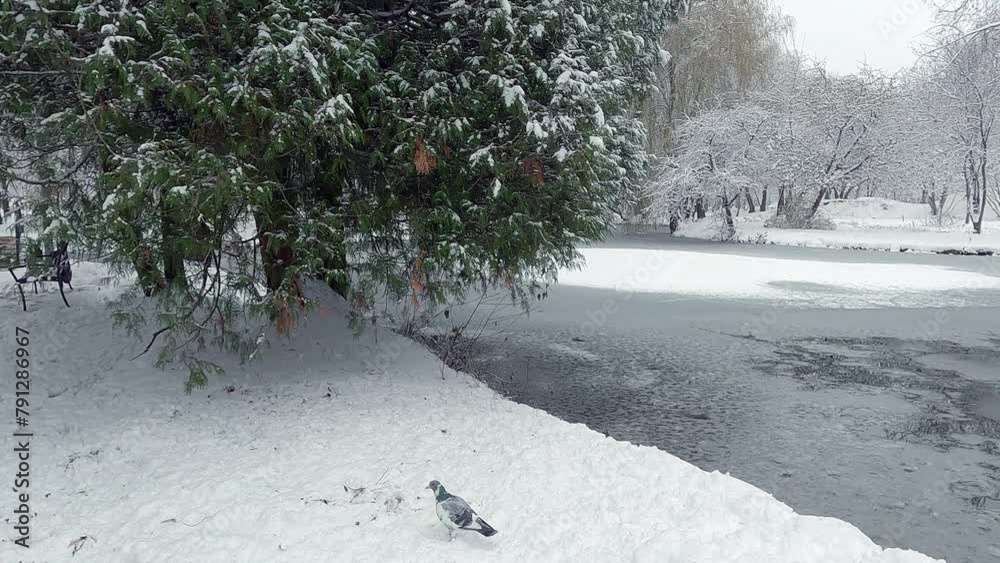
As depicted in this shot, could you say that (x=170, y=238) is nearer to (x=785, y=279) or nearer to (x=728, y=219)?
(x=785, y=279)

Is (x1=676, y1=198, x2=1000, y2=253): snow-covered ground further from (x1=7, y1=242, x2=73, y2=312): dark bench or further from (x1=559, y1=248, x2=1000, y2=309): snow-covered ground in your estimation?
(x1=7, y1=242, x2=73, y2=312): dark bench

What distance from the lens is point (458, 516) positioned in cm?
427

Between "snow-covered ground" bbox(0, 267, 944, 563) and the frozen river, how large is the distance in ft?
4.59

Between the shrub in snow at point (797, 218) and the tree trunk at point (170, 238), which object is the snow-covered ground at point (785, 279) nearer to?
the shrub in snow at point (797, 218)

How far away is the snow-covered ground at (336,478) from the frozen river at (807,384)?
4.59ft

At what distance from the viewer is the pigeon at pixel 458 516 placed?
14.0 ft

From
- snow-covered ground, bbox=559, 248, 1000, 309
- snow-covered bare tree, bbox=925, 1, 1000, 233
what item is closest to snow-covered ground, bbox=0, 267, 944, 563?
snow-covered ground, bbox=559, 248, 1000, 309

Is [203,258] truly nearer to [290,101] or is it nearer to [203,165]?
[203,165]

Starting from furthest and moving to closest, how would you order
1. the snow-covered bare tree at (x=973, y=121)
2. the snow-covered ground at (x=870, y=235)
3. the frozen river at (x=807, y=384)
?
the snow-covered bare tree at (x=973, y=121) → the snow-covered ground at (x=870, y=235) → the frozen river at (x=807, y=384)

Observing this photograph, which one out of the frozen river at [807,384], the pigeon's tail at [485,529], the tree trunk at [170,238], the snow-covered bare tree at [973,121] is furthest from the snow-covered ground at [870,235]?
the pigeon's tail at [485,529]

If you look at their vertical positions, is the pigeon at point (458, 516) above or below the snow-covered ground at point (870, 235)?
below

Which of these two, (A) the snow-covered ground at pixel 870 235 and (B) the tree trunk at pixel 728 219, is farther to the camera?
(B) the tree trunk at pixel 728 219

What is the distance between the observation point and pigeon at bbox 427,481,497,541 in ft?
14.0

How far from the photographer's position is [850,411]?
8.54 m
